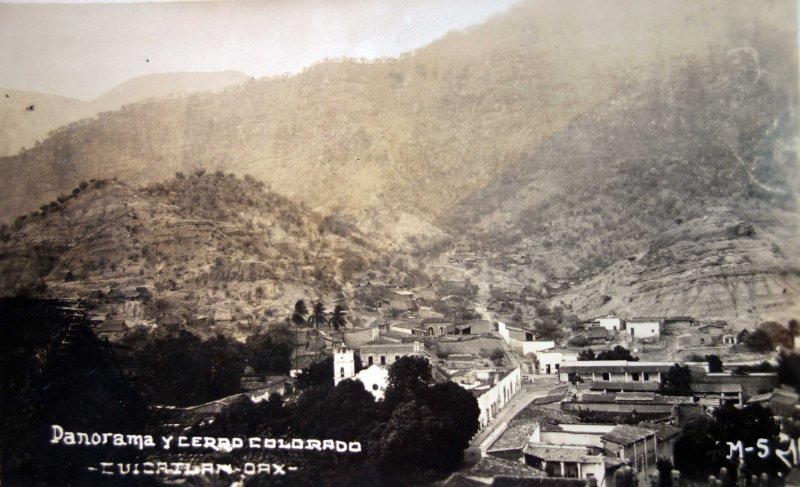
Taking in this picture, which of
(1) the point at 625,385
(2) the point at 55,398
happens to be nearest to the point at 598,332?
(1) the point at 625,385

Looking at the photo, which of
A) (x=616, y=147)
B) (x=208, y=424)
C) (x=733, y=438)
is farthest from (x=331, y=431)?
(x=616, y=147)

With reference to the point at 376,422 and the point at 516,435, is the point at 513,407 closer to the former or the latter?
the point at 516,435

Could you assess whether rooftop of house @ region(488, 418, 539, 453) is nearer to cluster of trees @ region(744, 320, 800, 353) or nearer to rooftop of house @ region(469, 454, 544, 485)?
rooftop of house @ region(469, 454, 544, 485)

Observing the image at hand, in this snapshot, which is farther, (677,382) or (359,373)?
(359,373)

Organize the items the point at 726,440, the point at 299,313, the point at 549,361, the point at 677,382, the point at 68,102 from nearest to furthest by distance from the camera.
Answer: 1. the point at 726,440
2. the point at 677,382
3. the point at 549,361
4. the point at 299,313
5. the point at 68,102

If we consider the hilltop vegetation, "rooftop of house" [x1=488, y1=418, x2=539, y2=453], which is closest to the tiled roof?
"rooftop of house" [x1=488, y1=418, x2=539, y2=453]

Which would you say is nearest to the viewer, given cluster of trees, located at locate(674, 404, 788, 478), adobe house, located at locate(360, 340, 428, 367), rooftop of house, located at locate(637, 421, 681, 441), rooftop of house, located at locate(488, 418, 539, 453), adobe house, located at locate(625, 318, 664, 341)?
cluster of trees, located at locate(674, 404, 788, 478)

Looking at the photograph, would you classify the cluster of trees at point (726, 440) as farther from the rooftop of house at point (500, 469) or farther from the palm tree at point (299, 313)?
the palm tree at point (299, 313)
